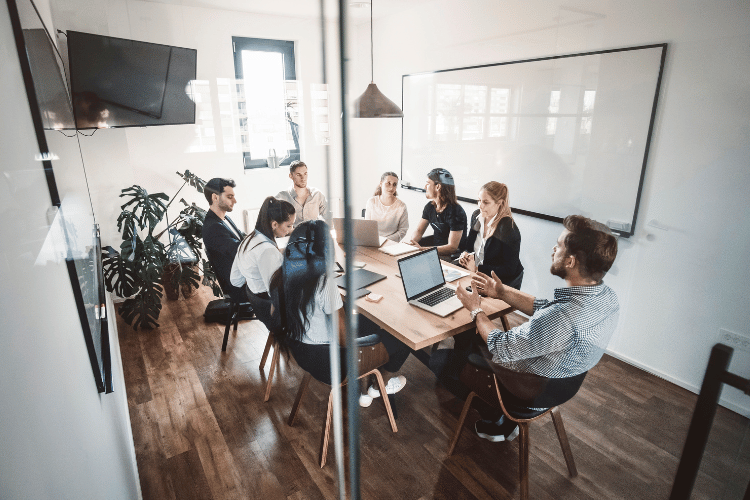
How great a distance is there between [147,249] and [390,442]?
164 centimetres

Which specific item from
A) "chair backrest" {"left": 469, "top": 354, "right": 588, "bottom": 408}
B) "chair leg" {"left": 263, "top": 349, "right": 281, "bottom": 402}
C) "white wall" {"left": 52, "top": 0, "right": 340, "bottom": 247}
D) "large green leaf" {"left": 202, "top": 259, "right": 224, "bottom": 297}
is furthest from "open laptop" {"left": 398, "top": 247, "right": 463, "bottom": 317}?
"large green leaf" {"left": 202, "top": 259, "right": 224, "bottom": 297}

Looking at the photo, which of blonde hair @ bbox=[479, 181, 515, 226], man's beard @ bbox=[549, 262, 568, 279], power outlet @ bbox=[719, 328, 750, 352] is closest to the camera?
power outlet @ bbox=[719, 328, 750, 352]

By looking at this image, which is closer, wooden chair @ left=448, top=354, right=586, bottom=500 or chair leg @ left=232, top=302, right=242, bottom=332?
wooden chair @ left=448, top=354, right=586, bottom=500

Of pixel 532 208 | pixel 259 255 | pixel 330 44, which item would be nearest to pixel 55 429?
pixel 330 44

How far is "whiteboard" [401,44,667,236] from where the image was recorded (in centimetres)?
216

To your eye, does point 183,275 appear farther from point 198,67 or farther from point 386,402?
point 386,402

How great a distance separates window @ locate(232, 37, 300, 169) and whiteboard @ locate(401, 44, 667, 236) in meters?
1.86

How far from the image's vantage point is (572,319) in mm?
1286

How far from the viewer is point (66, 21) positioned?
1.67m

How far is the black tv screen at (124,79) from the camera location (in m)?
1.65

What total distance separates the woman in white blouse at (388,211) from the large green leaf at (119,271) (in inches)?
57.7

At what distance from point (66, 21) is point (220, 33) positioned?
727mm

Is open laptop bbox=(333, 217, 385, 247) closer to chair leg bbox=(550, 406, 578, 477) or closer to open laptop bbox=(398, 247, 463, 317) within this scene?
open laptop bbox=(398, 247, 463, 317)

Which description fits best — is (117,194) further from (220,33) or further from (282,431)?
(282,431)
